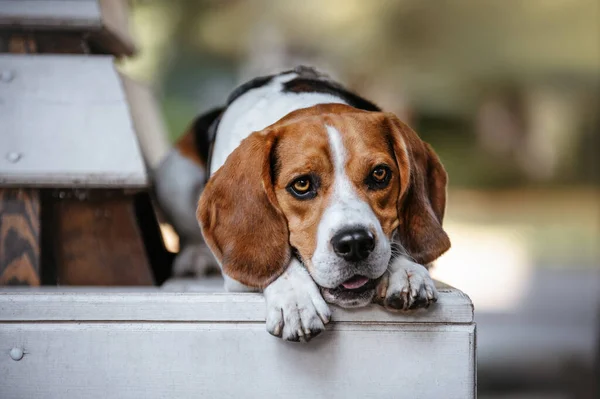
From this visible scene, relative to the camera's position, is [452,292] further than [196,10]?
No

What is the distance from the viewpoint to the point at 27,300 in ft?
5.23

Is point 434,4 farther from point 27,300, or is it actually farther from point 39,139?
point 27,300

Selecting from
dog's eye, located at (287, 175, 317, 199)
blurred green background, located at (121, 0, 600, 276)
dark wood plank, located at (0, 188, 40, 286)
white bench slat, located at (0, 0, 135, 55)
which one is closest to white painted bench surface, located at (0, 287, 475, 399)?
dog's eye, located at (287, 175, 317, 199)

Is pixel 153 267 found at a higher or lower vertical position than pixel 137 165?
lower

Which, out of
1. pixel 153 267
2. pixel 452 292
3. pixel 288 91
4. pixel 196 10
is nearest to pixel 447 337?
pixel 452 292

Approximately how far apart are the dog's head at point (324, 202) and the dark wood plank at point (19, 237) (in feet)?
1.90

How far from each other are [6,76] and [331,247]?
112 cm

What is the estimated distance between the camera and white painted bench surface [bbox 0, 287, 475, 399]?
60.8 inches

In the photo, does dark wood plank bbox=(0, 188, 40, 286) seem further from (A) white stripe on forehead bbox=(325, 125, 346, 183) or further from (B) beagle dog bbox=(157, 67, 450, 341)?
(A) white stripe on forehead bbox=(325, 125, 346, 183)

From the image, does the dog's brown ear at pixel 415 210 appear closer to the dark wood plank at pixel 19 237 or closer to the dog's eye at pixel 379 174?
the dog's eye at pixel 379 174

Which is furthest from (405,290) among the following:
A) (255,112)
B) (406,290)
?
(255,112)

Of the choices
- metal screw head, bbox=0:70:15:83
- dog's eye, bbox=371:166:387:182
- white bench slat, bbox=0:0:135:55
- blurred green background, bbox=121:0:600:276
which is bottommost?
blurred green background, bbox=121:0:600:276

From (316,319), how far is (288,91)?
2.54 ft

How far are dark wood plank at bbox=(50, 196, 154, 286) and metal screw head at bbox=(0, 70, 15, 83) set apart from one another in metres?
0.37
